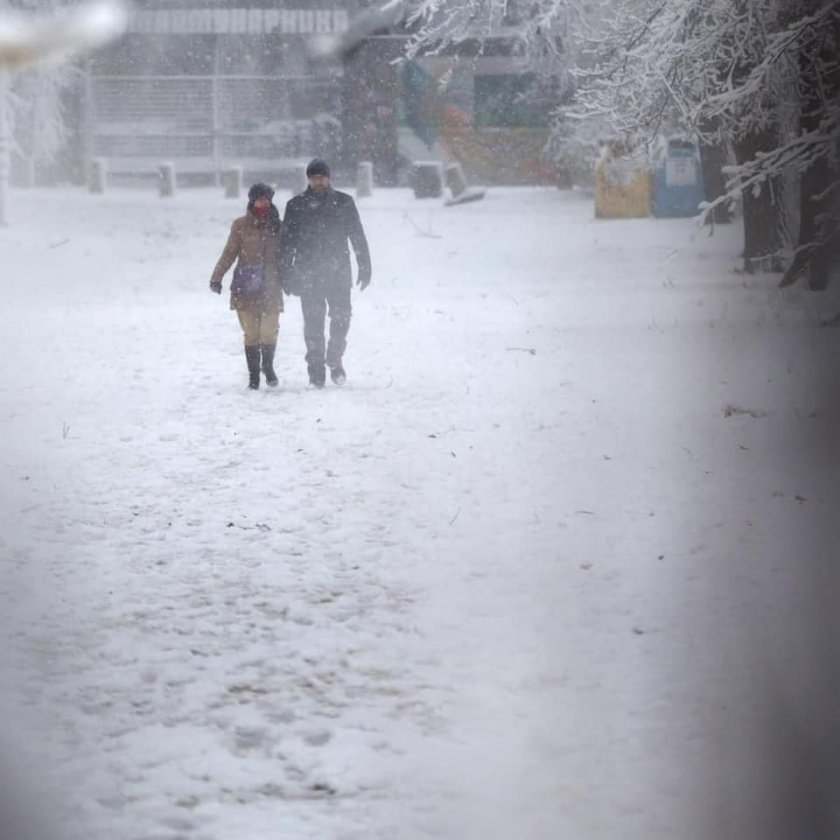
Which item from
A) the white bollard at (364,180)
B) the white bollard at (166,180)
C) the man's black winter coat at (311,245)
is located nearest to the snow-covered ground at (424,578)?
the man's black winter coat at (311,245)

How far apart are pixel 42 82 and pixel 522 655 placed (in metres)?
28.8

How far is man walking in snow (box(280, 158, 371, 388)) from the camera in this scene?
9023 mm

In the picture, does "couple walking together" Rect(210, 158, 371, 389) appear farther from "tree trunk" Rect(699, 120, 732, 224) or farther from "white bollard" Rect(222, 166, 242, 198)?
"white bollard" Rect(222, 166, 242, 198)

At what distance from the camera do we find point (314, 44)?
3203 cm

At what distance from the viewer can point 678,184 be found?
23.2m

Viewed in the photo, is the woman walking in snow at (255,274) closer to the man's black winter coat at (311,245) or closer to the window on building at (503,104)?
the man's black winter coat at (311,245)

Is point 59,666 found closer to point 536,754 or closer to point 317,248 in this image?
point 536,754

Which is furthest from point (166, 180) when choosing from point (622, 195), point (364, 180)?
point (622, 195)

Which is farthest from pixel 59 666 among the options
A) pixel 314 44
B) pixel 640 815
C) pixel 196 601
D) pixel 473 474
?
pixel 314 44

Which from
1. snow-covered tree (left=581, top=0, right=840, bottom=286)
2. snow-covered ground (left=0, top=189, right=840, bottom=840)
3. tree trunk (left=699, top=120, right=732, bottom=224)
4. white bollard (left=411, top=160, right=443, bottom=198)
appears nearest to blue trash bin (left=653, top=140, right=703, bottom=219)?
tree trunk (left=699, top=120, right=732, bottom=224)

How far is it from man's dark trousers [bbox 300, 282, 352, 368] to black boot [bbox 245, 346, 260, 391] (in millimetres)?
368

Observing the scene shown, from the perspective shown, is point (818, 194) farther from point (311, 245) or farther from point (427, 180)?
point (427, 180)

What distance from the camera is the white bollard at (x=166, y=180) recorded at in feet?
93.8

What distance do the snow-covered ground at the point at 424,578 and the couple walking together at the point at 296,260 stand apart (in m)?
0.52
